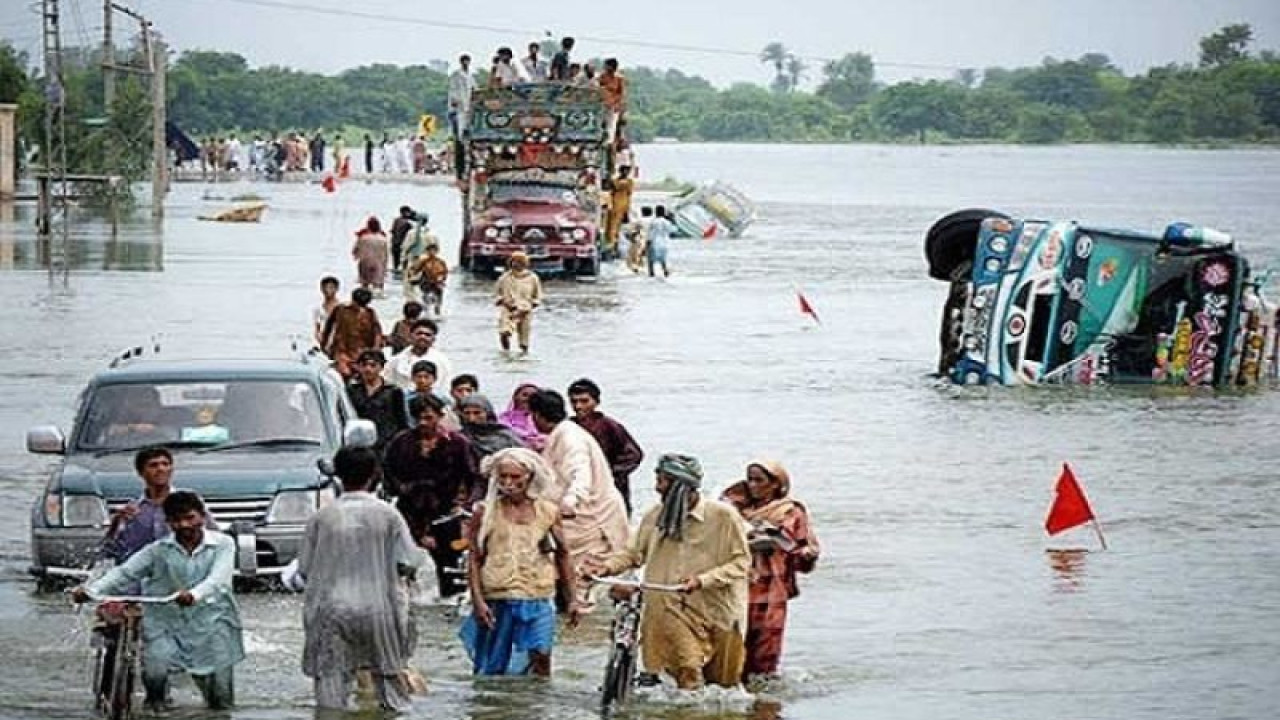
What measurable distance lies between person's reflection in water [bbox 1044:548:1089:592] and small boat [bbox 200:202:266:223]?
166 feet

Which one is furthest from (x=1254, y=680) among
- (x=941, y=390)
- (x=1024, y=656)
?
(x=941, y=390)

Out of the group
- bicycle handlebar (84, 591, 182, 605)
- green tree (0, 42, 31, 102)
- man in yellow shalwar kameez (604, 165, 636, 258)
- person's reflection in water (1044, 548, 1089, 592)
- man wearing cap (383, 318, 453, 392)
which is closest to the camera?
bicycle handlebar (84, 591, 182, 605)

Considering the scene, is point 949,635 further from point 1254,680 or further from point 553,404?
point 553,404

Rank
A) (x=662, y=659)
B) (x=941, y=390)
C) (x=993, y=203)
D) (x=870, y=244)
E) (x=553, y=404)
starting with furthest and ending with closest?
1. (x=993, y=203)
2. (x=870, y=244)
3. (x=941, y=390)
4. (x=553, y=404)
5. (x=662, y=659)

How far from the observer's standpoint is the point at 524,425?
674 inches

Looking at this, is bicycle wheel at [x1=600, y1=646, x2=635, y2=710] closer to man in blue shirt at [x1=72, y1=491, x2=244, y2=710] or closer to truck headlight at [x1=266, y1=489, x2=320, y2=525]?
man in blue shirt at [x1=72, y1=491, x2=244, y2=710]

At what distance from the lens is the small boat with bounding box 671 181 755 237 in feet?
240

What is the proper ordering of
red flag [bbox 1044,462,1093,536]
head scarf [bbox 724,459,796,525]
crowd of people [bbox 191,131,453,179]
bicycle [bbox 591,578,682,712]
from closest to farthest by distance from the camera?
bicycle [bbox 591,578,682,712] → head scarf [bbox 724,459,796,525] → red flag [bbox 1044,462,1093,536] → crowd of people [bbox 191,131,453,179]

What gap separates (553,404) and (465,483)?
0.66 meters

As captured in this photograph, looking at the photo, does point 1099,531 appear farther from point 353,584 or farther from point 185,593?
point 185,593

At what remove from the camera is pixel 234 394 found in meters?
17.5

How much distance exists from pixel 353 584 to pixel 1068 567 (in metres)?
9.14

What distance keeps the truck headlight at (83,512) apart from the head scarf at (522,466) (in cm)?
348

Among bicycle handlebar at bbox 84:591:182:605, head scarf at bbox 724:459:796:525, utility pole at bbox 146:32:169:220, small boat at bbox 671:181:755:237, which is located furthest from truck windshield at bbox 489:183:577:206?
bicycle handlebar at bbox 84:591:182:605
